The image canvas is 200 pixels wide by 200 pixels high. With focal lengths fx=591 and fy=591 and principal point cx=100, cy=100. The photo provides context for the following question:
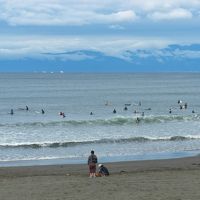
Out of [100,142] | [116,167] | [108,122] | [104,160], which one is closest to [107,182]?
[116,167]

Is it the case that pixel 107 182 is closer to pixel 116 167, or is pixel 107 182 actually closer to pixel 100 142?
pixel 116 167

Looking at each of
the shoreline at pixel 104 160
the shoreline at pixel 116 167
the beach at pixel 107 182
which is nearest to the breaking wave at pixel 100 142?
the shoreline at pixel 104 160

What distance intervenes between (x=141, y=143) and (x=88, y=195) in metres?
24.4

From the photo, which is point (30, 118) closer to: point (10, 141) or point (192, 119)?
point (192, 119)

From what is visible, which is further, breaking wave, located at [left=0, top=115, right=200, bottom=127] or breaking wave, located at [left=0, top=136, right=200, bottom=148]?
breaking wave, located at [left=0, top=115, right=200, bottom=127]

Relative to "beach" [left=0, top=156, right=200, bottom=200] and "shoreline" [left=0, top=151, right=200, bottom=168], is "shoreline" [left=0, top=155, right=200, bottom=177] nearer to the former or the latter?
"beach" [left=0, top=156, right=200, bottom=200]

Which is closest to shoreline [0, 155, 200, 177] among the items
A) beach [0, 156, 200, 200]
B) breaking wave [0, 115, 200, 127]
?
beach [0, 156, 200, 200]

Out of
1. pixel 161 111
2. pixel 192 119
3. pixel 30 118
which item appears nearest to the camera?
pixel 192 119

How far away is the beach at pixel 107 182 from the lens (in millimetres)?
20422

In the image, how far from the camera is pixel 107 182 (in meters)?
23.9

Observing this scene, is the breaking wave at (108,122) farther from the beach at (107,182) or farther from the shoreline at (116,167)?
the beach at (107,182)

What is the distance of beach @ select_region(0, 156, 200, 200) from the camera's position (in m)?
20.4

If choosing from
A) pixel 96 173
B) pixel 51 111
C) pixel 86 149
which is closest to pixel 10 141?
pixel 86 149

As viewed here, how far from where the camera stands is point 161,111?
3263 inches
